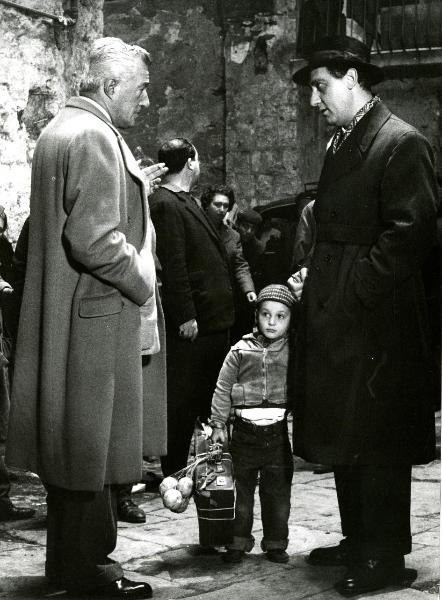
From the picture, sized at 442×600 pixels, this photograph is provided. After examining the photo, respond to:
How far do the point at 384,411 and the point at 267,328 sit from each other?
28.9 inches

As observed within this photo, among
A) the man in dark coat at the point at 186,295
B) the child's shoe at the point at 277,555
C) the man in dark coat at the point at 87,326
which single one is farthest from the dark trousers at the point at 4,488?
the child's shoe at the point at 277,555

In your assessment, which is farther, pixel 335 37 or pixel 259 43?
pixel 259 43

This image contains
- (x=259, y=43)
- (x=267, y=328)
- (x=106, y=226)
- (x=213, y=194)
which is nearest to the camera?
(x=106, y=226)

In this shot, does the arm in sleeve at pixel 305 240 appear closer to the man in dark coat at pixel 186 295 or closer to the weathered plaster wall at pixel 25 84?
the man in dark coat at pixel 186 295

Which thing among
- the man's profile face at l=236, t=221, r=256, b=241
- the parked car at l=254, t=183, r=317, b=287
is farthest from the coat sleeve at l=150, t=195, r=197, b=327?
the man's profile face at l=236, t=221, r=256, b=241

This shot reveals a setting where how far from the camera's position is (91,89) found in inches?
140

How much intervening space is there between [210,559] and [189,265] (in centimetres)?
160

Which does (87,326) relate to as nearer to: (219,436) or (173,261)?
(219,436)

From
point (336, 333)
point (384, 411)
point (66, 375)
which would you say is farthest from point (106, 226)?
point (384, 411)

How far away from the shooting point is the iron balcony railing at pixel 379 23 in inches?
470

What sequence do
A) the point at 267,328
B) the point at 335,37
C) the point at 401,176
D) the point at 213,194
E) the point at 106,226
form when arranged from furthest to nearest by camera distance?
the point at 213,194
the point at 267,328
the point at 335,37
the point at 401,176
the point at 106,226

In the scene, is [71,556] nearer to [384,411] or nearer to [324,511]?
[384,411]

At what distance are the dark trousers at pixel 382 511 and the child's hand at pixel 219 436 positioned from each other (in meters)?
0.63

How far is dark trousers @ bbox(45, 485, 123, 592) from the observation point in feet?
11.2
